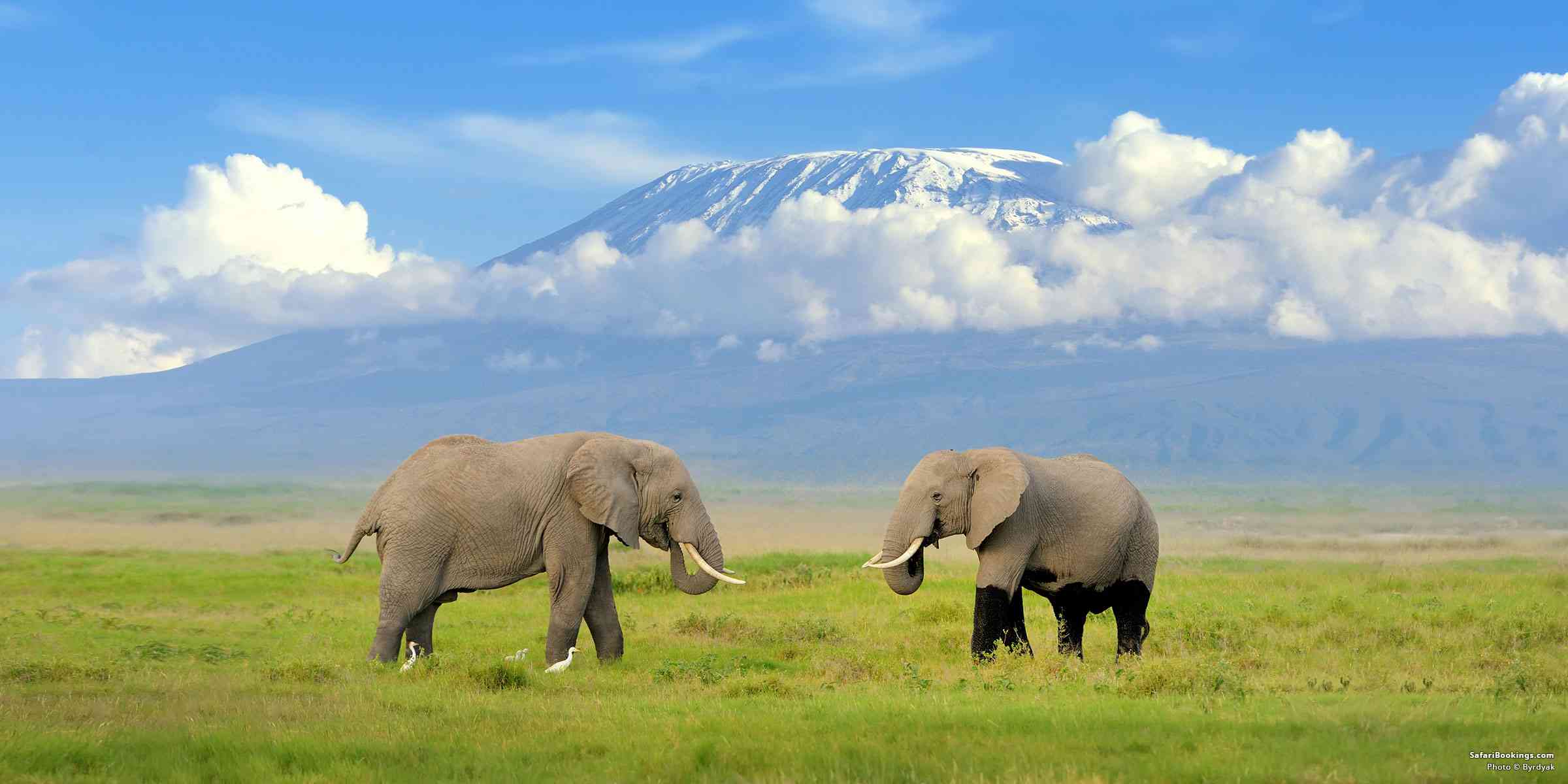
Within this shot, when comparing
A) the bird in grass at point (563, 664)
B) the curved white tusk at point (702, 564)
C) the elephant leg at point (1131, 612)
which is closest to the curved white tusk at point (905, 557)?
the curved white tusk at point (702, 564)

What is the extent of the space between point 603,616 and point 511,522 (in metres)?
1.91

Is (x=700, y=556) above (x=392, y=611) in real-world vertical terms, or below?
above

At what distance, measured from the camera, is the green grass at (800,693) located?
528 inches

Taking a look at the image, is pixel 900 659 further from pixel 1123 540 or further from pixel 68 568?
pixel 68 568

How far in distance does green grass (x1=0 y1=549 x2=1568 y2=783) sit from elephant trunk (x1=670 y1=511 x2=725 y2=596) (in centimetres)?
118

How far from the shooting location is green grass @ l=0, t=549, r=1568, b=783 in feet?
44.0

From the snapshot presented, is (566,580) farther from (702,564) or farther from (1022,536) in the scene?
(1022,536)

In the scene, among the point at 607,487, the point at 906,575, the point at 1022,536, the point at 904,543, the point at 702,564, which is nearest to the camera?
the point at 1022,536

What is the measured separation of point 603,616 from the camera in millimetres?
21688

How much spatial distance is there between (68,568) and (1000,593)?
2815 centimetres

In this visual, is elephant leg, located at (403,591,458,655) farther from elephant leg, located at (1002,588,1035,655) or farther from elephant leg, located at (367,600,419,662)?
elephant leg, located at (1002,588,1035,655)

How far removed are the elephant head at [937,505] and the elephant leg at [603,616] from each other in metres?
3.77

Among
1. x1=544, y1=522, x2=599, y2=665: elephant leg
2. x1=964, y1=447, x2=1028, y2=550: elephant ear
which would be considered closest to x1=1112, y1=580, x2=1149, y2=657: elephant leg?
x1=964, y1=447, x2=1028, y2=550: elephant ear

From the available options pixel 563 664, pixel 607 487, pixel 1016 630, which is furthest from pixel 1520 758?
pixel 563 664
